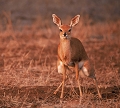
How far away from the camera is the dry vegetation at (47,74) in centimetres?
752

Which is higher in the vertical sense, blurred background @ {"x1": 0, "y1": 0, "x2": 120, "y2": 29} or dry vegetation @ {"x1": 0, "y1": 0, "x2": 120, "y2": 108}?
blurred background @ {"x1": 0, "y1": 0, "x2": 120, "y2": 29}

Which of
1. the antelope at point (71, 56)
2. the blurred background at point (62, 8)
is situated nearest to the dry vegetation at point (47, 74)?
the antelope at point (71, 56)

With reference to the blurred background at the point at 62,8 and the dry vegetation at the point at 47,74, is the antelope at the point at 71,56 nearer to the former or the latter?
the dry vegetation at the point at 47,74

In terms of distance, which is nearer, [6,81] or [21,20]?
[6,81]

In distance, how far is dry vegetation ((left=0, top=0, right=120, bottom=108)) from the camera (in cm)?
752

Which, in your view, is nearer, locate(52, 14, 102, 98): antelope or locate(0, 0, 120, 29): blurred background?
locate(52, 14, 102, 98): antelope

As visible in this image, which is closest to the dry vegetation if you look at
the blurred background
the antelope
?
the antelope

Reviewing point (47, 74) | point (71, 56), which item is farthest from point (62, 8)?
point (71, 56)

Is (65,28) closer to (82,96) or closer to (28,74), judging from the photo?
(82,96)

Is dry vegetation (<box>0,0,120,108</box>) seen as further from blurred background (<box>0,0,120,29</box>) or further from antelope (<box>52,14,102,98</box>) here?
blurred background (<box>0,0,120,29</box>)

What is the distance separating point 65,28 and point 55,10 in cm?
1812

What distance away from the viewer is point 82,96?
25.3 ft

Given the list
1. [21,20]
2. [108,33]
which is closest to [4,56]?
[108,33]

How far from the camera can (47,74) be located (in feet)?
33.6
